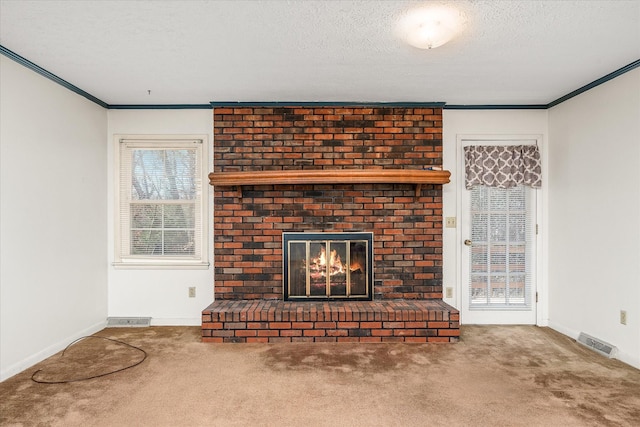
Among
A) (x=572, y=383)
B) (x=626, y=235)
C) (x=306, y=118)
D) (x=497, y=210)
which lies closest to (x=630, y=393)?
(x=572, y=383)

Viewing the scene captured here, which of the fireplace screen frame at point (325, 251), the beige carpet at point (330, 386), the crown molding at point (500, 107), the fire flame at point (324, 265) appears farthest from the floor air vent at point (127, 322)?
the crown molding at point (500, 107)

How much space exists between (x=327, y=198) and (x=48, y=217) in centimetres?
245

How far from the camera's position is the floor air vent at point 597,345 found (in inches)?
115

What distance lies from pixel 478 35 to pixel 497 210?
6.78 ft

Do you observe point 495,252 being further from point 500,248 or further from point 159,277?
point 159,277

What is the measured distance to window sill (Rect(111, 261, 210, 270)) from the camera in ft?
12.5

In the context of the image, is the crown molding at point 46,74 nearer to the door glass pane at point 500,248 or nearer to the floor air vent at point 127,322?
the floor air vent at point 127,322

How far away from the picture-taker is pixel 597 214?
3.16 m

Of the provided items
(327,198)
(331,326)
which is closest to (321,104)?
(327,198)

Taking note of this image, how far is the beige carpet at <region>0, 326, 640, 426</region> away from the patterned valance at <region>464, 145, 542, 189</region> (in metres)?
1.56

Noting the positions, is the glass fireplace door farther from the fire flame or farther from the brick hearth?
the brick hearth

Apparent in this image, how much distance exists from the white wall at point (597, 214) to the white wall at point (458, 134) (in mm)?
164

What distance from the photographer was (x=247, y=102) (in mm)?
3707

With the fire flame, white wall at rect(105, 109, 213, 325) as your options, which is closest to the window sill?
white wall at rect(105, 109, 213, 325)
